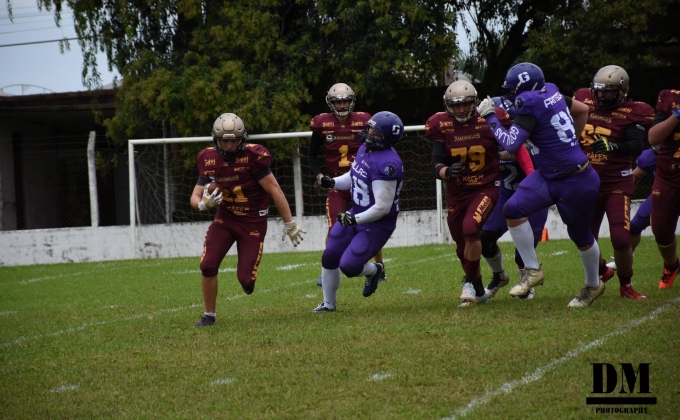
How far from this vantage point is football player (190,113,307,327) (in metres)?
7.88

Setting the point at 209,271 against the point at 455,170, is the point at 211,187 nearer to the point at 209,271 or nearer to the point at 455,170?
the point at 209,271

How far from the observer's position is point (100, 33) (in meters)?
19.5

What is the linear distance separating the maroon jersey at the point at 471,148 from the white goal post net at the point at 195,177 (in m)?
8.17

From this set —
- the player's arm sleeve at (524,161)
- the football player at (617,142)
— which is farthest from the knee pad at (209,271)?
the football player at (617,142)

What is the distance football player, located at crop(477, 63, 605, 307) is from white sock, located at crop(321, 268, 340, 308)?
1.60 meters

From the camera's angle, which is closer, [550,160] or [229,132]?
[550,160]

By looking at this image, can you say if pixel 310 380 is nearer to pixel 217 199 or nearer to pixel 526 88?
pixel 217 199

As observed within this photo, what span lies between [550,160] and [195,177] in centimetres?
1171

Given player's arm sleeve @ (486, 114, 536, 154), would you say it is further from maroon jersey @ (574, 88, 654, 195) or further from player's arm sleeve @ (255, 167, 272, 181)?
player's arm sleeve @ (255, 167, 272, 181)

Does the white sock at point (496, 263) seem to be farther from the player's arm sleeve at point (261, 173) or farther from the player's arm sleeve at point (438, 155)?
the player's arm sleeve at point (261, 173)

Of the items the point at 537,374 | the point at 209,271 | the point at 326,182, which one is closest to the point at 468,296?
the point at 326,182

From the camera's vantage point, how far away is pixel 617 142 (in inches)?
317

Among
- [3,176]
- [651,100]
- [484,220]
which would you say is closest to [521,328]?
[484,220]
